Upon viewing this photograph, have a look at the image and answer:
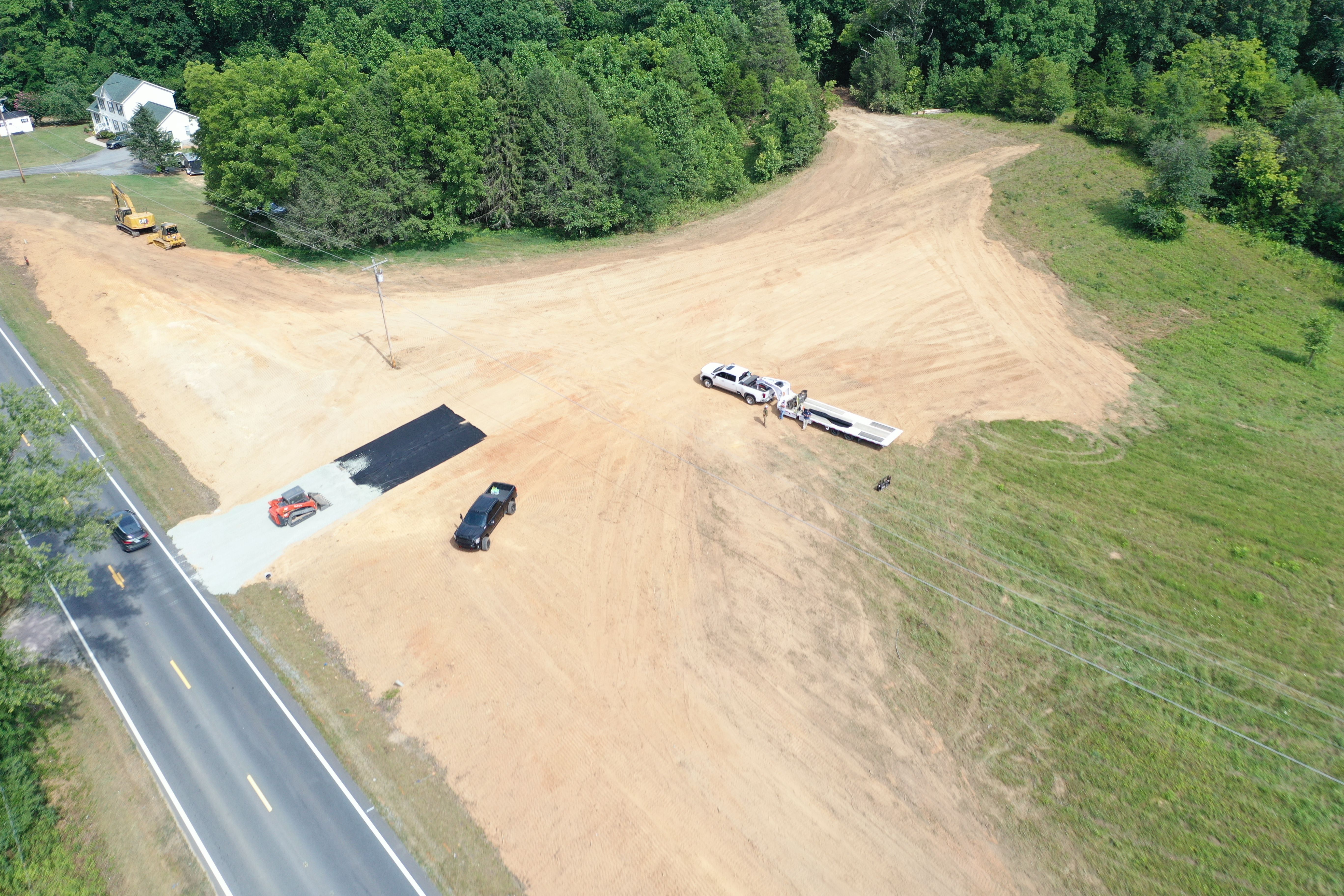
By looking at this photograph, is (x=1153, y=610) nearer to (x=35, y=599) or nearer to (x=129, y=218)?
(x=35, y=599)

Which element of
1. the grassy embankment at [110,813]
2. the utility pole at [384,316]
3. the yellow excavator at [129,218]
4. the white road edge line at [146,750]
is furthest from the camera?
the yellow excavator at [129,218]

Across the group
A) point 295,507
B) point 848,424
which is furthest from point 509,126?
point 848,424

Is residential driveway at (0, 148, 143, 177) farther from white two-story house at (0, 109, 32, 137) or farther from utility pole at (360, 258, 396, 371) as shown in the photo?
utility pole at (360, 258, 396, 371)

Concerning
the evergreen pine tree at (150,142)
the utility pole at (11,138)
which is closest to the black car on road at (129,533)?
the evergreen pine tree at (150,142)

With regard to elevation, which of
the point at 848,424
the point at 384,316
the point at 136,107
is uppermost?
the point at 136,107

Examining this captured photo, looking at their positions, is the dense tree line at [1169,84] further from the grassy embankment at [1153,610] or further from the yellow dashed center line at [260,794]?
the yellow dashed center line at [260,794]

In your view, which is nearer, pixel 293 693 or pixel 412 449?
pixel 293 693

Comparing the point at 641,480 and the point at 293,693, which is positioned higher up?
the point at 641,480

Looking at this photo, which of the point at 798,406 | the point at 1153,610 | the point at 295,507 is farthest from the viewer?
the point at 798,406
